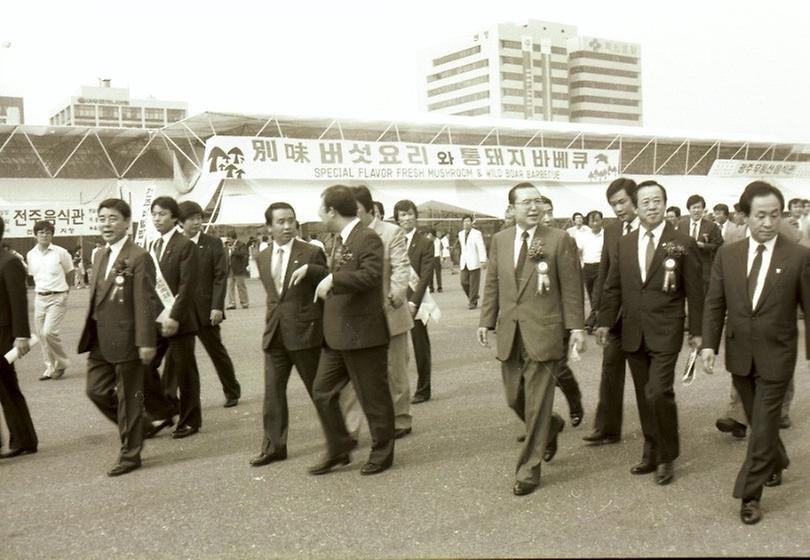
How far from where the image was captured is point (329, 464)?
4.89 metres

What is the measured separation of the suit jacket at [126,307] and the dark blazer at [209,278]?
1456 mm

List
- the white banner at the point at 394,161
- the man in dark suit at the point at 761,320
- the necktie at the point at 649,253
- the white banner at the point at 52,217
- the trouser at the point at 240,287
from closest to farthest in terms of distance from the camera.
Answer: the man in dark suit at the point at 761,320 < the necktie at the point at 649,253 < the trouser at the point at 240,287 < the white banner at the point at 52,217 < the white banner at the point at 394,161

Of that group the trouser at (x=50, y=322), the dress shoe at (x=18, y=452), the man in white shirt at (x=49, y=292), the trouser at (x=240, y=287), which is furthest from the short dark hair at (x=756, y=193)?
the trouser at (x=240, y=287)

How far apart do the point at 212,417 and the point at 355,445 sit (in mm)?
1905

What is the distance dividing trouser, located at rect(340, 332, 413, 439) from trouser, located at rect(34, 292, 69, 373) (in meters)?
4.74

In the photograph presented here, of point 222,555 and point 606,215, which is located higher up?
point 606,215

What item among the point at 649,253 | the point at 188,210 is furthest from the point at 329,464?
the point at 188,210

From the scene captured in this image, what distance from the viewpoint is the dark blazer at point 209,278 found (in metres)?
6.78

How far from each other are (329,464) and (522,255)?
1.77m

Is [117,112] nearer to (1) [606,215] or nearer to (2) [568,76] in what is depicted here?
(2) [568,76]

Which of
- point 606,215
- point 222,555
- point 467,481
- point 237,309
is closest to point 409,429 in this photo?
point 467,481

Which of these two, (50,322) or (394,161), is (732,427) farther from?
(394,161)

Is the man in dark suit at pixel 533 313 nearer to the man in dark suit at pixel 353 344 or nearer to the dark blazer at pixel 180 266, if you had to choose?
the man in dark suit at pixel 353 344

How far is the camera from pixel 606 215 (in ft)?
127
